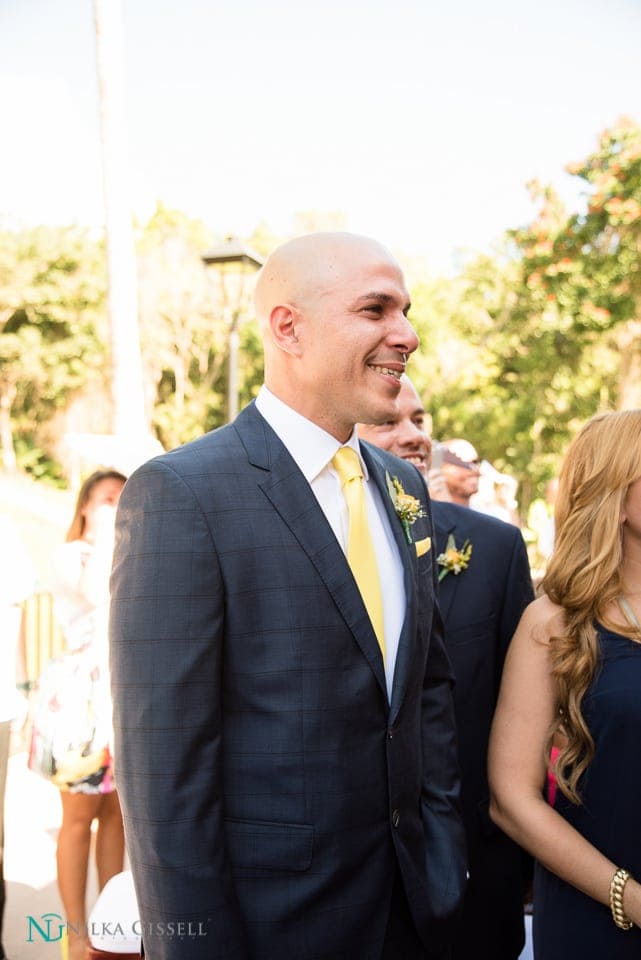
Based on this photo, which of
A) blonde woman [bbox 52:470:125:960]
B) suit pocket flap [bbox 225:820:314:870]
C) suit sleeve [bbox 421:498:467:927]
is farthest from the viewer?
blonde woman [bbox 52:470:125:960]

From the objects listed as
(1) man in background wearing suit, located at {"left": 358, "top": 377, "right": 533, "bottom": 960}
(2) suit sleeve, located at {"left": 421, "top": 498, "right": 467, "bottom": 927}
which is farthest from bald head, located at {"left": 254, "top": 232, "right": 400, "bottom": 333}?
(1) man in background wearing suit, located at {"left": 358, "top": 377, "right": 533, "bottom": 960}

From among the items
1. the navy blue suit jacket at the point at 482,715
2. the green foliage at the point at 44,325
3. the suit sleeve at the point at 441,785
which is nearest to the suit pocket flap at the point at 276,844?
the suit sleeve at the point at 441,785

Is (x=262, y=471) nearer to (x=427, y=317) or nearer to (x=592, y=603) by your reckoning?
(x=592, y=603)

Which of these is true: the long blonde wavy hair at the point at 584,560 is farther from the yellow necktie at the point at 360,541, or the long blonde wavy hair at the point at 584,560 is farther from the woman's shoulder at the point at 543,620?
the yellow necktie at the point at 360,541

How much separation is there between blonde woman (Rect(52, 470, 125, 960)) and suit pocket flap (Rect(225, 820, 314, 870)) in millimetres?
2246

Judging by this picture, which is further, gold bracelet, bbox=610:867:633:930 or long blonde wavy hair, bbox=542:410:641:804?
long blonde wavy hair, bbox=542:410:641:804

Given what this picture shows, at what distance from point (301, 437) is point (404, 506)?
1.23 ft

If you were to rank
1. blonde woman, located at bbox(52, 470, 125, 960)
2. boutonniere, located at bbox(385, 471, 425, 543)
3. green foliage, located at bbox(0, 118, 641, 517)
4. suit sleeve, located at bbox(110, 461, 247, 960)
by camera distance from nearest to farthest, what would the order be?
suit sleeve, located at bbox(110, 461, 247, 960) → boutonniere, located at bbox(385, 471, 425, 543) → blonde woman, located at bbox(52, 470, 125, 960) → green foliage, located at bbox(0, 118, 641, 517)

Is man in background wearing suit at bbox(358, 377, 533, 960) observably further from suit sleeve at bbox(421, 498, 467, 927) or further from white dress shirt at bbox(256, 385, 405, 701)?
white dress shirt at bbox(256, 385, 405, 701)

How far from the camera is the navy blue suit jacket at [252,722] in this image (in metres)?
1.58

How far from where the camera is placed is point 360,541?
1883 millimetres

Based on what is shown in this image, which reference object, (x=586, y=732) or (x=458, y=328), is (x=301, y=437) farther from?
(x=458, y=328)

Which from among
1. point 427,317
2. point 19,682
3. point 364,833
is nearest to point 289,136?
point 427,317

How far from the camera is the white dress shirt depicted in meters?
1.91
